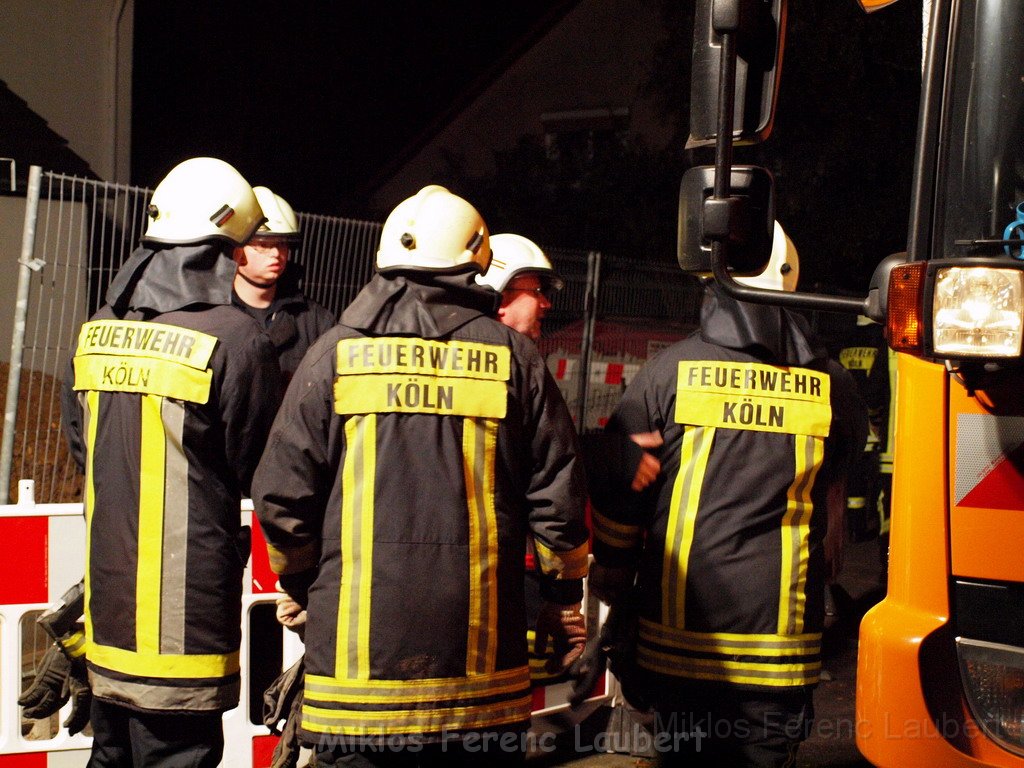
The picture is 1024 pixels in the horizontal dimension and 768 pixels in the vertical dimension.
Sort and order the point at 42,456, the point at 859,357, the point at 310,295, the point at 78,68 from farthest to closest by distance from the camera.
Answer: the point at 78,68 < the point at 859,357 < the point at 310,295 < the point at 42,456

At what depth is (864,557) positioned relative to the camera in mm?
10297

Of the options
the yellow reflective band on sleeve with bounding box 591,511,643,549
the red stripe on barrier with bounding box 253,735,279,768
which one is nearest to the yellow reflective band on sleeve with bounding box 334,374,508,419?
the yellow reflective band on sleeve with bounding box 591,511,643,549

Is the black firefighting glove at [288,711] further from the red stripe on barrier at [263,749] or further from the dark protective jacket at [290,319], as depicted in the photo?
the dark protective jacket at [290,319]

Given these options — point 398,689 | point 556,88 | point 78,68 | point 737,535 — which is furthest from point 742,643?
point 556,88

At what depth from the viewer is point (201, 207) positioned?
12.5 feet

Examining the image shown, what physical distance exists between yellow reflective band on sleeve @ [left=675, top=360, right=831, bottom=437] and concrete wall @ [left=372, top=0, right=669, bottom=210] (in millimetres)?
15861

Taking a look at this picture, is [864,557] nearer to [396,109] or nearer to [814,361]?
[814,361]

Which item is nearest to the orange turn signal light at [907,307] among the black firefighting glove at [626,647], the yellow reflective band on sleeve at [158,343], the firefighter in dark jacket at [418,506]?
the firefighter in dark jacket at [418,506]

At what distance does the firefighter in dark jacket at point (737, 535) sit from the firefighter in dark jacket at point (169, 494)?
4.37 ft

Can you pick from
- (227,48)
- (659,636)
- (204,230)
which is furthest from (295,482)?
(227,48)

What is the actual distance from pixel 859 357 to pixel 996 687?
24.7 feet

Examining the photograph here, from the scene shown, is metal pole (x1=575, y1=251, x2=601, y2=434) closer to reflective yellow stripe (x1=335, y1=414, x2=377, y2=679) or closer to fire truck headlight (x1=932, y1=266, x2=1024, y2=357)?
reflective yellow stripe (x1=335, y1=414, x2=377, y2=679)

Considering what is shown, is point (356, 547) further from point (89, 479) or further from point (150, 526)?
point (89, 479)

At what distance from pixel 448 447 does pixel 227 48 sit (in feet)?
61.4
